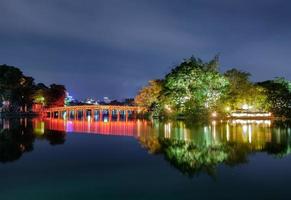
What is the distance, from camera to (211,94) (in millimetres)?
57219

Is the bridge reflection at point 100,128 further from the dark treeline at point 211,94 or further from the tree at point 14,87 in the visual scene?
the tree at point 14,87

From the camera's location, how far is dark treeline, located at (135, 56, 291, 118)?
55.6 m

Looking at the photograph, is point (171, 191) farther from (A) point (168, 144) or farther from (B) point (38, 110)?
(B) point (38, 110)

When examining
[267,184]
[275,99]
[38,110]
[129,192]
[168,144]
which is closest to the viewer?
[129,192]

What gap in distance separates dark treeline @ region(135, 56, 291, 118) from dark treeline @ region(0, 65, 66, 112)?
29.5 meters

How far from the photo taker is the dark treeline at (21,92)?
80.9m

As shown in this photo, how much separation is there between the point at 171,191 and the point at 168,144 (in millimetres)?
13313

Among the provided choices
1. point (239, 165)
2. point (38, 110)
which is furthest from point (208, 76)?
point (38, 110)

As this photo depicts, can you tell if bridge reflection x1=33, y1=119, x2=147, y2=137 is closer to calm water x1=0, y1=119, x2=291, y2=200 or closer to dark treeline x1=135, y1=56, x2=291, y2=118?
dark treeline x1=135, y1=56, x2=291, y2=118

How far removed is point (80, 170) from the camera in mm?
16734

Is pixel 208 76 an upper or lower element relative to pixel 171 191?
upper

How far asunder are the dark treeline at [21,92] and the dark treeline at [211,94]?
29.5 meters

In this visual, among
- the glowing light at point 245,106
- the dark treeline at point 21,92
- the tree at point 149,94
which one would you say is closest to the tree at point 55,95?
the dark treeline at point 21,92

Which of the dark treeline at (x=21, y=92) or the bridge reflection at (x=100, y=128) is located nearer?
the bridge reflection at (x=100, y=128)
